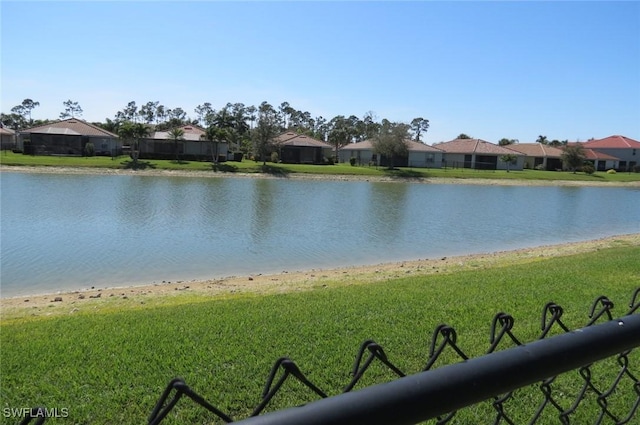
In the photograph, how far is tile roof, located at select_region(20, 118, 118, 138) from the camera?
66.5 meters

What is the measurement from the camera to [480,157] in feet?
271

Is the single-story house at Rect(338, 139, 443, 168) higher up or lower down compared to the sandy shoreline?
higher up

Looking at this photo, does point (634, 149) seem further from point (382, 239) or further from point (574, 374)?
point (574, 374)

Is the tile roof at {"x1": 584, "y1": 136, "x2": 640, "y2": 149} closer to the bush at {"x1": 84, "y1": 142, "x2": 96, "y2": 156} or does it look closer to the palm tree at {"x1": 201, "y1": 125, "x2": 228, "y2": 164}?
the palm tree at {"x1": 201, "y1": 125, "x2": 228, "y2": 164}

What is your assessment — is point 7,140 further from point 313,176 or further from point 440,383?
point 440,383

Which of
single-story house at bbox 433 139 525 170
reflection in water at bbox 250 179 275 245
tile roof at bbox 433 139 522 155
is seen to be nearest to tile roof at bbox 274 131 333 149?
single-story house at bbox 433 139 525 170

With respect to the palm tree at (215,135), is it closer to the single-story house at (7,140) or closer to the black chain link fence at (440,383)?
the single-story house at (7,140)

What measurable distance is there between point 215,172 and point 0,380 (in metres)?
52.2

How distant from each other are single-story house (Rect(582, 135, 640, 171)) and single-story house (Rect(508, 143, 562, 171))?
14.6m

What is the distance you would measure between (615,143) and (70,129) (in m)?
98.8

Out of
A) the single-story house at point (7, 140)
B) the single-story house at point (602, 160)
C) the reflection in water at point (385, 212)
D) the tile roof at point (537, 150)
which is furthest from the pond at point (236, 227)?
the single-story house at point (602, 160)

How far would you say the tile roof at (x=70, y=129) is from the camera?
66500 mm

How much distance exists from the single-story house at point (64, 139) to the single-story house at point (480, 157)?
5337 centimetres

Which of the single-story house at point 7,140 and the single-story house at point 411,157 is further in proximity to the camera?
the single-story house at point 7,140
